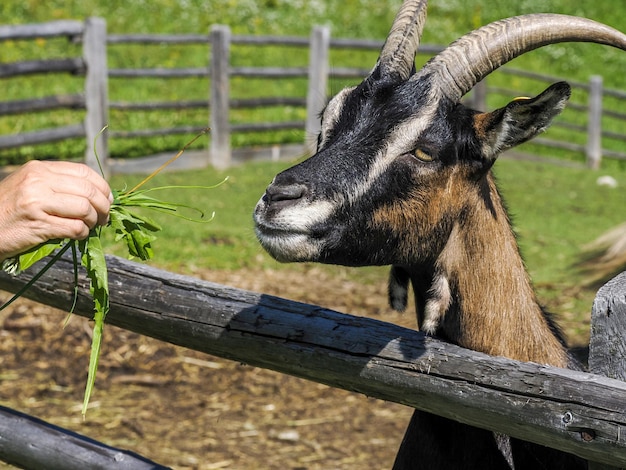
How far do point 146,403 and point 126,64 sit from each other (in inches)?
414

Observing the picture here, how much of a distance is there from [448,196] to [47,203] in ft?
4.91

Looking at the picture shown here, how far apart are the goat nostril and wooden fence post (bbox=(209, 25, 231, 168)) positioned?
10.7 m

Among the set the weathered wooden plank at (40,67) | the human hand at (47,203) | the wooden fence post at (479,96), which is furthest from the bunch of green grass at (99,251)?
the wooden fence post at (479,96)

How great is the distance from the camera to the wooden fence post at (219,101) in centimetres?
1353

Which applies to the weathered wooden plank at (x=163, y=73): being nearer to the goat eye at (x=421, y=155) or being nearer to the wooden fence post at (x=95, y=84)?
the wooden fence post at (x=95, y=84)

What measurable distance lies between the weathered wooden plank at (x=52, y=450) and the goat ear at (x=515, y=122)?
5.24 ft

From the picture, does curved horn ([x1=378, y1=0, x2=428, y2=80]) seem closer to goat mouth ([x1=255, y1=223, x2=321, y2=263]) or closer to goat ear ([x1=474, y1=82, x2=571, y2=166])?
goat ear ([x1=474, y1=82, x2=571, y2=166])

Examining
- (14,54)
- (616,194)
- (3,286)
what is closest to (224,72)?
(14,54)

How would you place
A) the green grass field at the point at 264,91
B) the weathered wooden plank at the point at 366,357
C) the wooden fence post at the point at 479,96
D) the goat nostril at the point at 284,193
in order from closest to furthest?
the weathered wooden plank at the point at 366,357 → the goat nostril at the point at 284,193 → the green grass field at the point at 264,91 → the wooden fence post at the point at 479,96

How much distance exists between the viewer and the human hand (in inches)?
91.9

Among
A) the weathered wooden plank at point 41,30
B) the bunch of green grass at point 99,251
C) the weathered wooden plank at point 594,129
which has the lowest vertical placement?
the weathered wooden plank at point 594,129

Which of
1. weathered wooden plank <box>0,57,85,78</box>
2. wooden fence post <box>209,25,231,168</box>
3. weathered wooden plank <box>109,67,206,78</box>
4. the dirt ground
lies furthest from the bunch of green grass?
wooden fence post <box>209,25,231,168</box>

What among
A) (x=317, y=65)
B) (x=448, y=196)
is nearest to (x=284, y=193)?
(x=448, y=196)

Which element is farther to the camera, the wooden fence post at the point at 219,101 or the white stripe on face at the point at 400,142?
the wooden fence post at the point at 219,101
